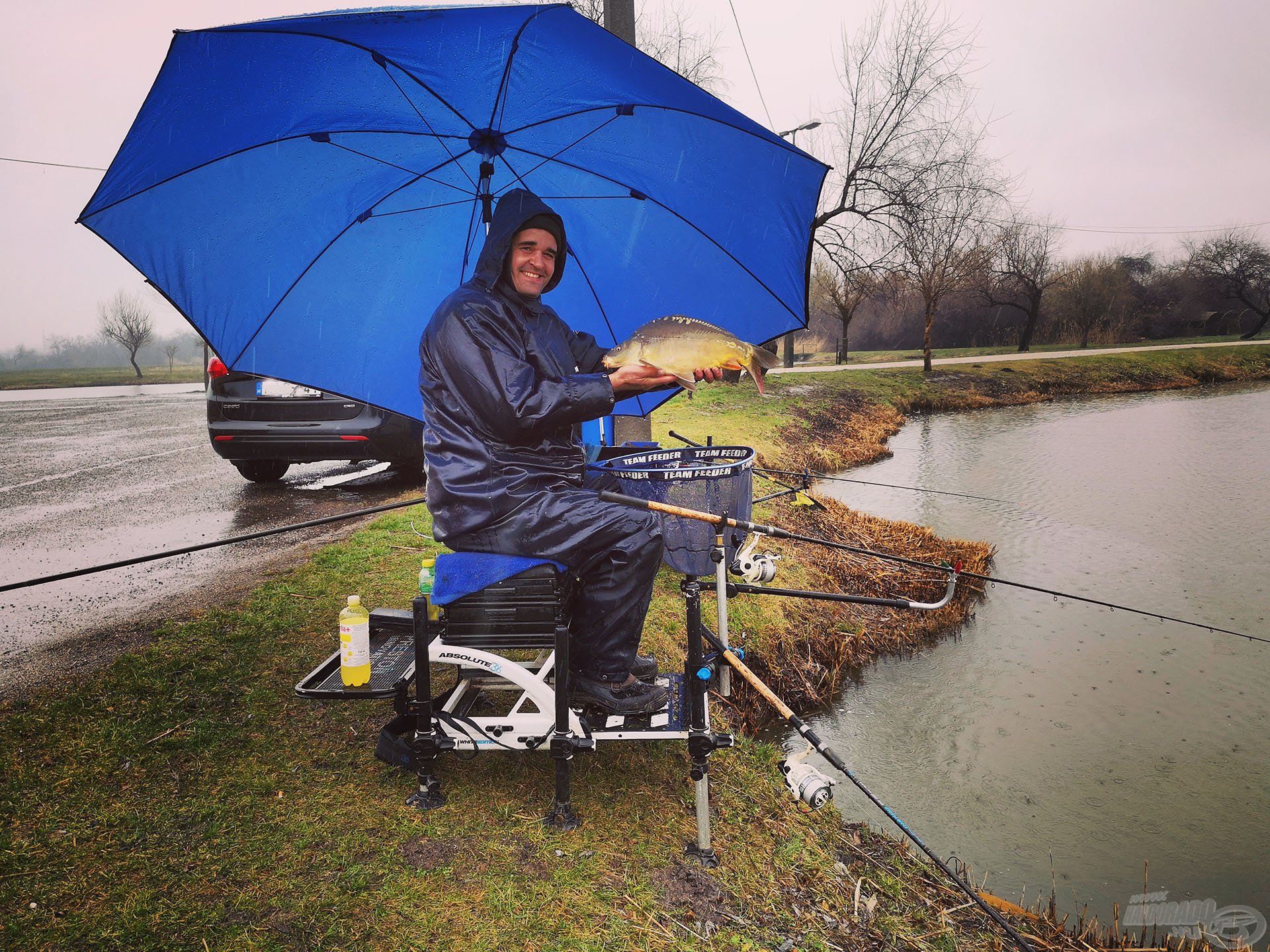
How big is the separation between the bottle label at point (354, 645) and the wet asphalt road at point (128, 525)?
1.76 metres

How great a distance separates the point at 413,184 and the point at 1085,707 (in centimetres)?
631

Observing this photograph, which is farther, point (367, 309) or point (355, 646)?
point (367, 309)

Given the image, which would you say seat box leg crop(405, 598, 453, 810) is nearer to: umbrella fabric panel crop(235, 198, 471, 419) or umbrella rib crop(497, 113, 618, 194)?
Answer: umbrella fabric panel crop(235, 198, 471, 419)

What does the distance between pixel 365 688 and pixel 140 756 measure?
3.16 feet

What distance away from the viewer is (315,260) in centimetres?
354

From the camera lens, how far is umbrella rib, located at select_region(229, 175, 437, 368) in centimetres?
343

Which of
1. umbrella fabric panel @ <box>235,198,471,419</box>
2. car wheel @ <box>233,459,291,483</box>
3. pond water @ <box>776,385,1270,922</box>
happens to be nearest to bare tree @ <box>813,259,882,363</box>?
pond water @ <box>776,385,1270,922</box>

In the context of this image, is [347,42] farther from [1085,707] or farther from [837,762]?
[1085,707]

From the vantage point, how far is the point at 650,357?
2.77m

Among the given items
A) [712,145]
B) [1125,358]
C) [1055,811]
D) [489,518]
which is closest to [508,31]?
[712,145]

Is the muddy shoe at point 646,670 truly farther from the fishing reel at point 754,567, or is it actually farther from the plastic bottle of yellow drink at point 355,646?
the plastic bottle of yellow drink at point 355,646

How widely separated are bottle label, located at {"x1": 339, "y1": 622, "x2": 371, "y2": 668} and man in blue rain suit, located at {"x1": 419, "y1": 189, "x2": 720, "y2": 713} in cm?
48

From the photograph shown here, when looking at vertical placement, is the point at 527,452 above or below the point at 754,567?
above

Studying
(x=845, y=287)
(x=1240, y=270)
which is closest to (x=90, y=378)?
(x=845, y=287)
